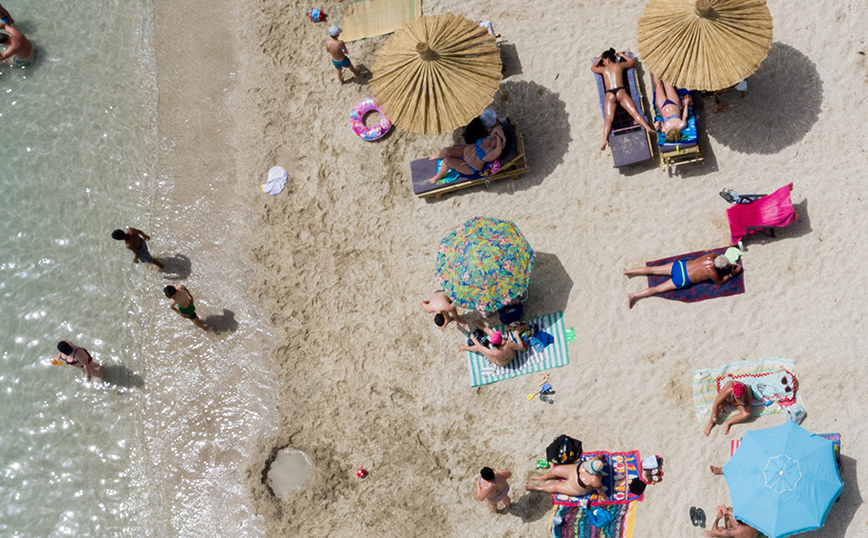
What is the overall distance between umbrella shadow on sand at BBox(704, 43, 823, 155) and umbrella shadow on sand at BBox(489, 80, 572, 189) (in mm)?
2201

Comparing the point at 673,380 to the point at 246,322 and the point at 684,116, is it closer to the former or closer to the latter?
the point at 684,116

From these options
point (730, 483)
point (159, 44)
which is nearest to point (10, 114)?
point (159, 44)

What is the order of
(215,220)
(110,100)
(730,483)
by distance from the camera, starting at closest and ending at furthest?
(730,483) → (215,220) → (110,100)

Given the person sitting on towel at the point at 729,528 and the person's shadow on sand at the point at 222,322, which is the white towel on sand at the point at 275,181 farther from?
the person sitting on towel at the point at 729,528

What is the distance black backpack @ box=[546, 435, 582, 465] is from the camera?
8234 mm

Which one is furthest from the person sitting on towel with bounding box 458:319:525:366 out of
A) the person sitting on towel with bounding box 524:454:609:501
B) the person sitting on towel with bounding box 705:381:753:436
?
the person sitting on towel with bounding box 705:381:753:436

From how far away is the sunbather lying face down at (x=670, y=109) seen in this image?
865 centimetres

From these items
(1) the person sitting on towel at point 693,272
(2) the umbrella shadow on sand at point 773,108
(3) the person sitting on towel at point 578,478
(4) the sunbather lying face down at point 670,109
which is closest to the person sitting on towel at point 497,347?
(3) the person sitting on towel at point 578,478

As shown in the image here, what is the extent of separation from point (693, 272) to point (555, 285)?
74.4 inches

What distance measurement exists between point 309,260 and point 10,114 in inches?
256

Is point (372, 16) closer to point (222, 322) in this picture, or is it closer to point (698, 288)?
point (222, 322)

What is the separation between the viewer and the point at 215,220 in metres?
10.3

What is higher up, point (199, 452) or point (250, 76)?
point (250, 76)

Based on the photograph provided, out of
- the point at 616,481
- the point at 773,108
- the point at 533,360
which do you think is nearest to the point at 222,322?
the point at 533,360
